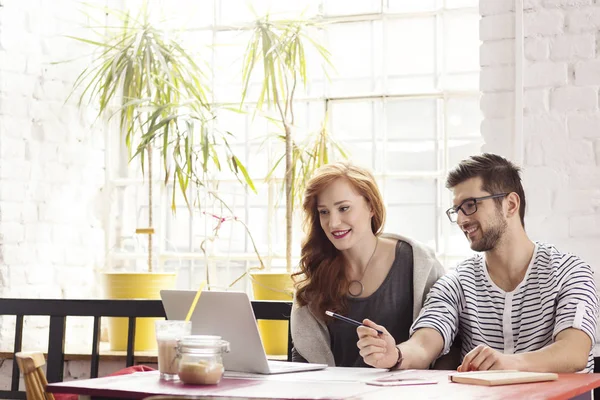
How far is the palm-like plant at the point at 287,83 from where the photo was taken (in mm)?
3760

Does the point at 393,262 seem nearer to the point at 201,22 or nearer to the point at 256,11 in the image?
the point at 256,11

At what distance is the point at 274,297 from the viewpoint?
370cm

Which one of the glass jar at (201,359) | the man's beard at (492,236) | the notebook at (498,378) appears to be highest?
the man's beard at (492,236)

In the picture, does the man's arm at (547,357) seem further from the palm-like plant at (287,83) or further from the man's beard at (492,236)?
the palm-like plant at (287,83)

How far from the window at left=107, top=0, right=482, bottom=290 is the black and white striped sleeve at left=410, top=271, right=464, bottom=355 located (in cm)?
118

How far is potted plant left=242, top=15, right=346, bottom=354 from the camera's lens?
12.1ft

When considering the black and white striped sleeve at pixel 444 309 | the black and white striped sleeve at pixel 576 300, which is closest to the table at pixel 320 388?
the black and white striped sleeve at pixel 576 300

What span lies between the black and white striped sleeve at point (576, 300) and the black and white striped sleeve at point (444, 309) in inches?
11.7

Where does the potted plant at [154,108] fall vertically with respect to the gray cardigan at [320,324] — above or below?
above

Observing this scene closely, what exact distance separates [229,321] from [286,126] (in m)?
1.72

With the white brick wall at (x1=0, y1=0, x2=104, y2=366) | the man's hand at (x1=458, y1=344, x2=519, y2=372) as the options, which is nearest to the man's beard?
the man's hand at (x1=458, y1=344, x2=519, y2=372)

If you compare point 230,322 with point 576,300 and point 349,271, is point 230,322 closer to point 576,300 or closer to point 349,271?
point 349,271

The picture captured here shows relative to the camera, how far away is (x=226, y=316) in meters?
2.17

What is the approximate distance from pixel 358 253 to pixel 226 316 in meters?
0.82
